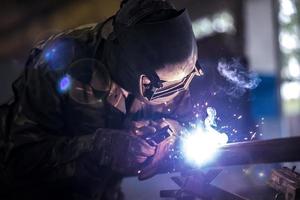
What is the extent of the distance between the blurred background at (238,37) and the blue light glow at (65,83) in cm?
112

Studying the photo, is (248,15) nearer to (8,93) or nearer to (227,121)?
(8,93)

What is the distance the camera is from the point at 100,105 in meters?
2.85

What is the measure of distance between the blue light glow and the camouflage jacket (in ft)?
0.04

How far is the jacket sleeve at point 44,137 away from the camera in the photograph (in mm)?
2656

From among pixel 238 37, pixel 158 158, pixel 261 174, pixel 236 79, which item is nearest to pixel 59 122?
pixel 158 158

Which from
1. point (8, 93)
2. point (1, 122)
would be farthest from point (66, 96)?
point (8, 93)

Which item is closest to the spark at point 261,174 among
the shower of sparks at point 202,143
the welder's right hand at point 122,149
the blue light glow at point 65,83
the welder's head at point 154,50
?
the shower of sparks at point 202,143

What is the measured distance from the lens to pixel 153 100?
263 cm

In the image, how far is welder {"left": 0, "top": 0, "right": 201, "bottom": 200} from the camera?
2.44 metres

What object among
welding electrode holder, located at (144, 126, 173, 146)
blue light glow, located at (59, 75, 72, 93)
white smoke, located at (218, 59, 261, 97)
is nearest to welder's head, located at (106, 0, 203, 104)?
welding electrode holder, located at (144, 126, 173, 146)

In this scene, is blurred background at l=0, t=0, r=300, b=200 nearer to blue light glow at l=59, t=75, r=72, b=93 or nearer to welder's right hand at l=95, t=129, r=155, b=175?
blue light glow at l=59, t=75, r=72, b=93

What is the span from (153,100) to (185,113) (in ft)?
1.32

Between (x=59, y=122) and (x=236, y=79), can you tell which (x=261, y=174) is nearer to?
(x=236, y=79)

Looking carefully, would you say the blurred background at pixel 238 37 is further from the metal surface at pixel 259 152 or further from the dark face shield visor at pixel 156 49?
the metal surface at pixel 259 152
